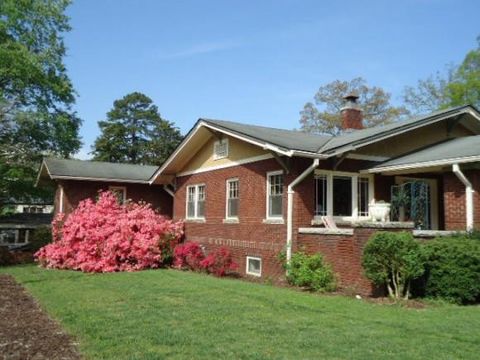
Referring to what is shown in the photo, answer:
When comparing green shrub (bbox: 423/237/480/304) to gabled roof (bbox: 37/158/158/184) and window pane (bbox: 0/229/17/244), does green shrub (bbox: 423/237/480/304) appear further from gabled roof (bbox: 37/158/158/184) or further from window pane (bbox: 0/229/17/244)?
window pane (bbox: 0/229/17/244)

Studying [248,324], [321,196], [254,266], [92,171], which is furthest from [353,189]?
[92,171]

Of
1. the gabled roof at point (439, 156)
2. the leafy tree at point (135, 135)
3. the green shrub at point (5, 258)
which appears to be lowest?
the green shrub at point (5, 258)

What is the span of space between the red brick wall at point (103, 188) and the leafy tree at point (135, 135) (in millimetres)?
29153

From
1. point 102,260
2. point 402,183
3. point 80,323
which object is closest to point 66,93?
point 102,260

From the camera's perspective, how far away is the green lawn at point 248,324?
5.90 metres

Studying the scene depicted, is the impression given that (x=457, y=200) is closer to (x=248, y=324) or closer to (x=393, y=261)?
(x=393, y=261)

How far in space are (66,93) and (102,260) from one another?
54.5 ft

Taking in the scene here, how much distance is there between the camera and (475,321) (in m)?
7.82

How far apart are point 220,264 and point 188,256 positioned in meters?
2.23

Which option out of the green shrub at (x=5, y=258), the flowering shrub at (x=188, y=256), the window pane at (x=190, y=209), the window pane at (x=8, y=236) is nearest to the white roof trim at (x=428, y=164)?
the flowering shrub at (x=188, y=256)

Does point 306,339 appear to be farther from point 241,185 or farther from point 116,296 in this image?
point 241,185

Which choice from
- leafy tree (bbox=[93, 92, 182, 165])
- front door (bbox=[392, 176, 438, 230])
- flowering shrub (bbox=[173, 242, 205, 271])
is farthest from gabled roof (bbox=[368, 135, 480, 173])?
leafy tree (bbox=[93, 92, 182, 165])

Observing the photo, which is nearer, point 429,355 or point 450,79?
point 429,355

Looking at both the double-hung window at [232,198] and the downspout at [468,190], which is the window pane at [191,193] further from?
the downspout at [468,190]
